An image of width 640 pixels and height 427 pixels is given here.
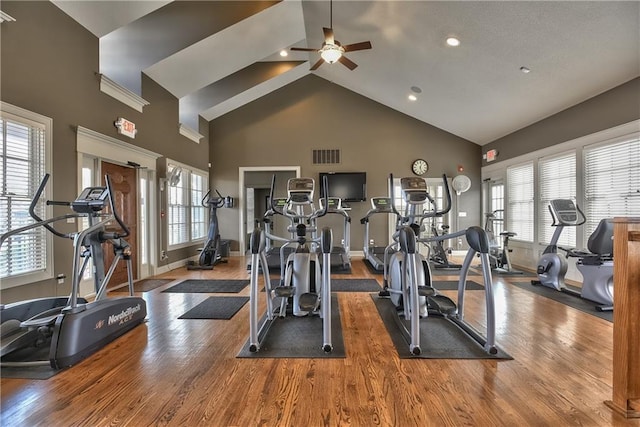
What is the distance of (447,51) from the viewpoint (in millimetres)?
5000

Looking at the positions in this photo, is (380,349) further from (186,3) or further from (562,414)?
(186,3)

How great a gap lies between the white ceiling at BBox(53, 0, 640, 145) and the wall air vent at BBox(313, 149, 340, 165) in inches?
68.0

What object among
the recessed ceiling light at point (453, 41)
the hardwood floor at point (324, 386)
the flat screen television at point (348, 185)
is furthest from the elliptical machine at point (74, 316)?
the flat screen television at point (348, 185)

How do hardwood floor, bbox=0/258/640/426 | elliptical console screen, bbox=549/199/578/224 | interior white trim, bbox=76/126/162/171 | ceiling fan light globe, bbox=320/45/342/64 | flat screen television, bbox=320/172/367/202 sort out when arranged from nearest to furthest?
hardwood floor, bbox=0/258/640/426
interior white trim, bbox=76/126/162/171
ceiling fan light globe, bbox=320/45/342/64
elliptical console screen, bbox=549/199/578/224
flat screen television, bbox=320/172/367/202

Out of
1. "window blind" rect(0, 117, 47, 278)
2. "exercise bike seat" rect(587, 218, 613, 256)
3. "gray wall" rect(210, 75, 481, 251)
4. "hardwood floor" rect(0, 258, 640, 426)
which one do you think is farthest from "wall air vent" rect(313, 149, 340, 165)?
"hardwood floor" rect(0, 258, 640, 426)

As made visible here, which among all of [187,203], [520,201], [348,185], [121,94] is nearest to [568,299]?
[520,201]

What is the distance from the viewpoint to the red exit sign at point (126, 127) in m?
4.76

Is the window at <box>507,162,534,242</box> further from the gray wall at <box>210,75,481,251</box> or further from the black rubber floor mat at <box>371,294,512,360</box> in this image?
the black rubber floor mat at <box>371,294,512,360</box>

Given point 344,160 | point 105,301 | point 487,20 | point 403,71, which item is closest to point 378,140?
point 344,160

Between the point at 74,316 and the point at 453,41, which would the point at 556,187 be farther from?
the point at 74,316

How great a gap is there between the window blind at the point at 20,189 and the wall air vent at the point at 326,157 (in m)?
5.67

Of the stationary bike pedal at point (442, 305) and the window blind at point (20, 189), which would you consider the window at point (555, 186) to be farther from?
the window blind at point (20, 189)

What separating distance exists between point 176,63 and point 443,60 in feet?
14.9

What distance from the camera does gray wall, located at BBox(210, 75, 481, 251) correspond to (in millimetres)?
8219
